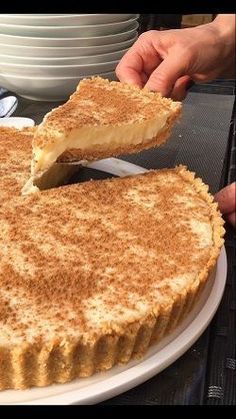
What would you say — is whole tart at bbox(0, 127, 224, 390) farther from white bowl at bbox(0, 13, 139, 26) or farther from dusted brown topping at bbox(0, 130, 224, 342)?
white bowl at bbox(0, 13, 139, 26)

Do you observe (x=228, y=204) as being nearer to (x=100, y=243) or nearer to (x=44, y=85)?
(x=100, y=243)

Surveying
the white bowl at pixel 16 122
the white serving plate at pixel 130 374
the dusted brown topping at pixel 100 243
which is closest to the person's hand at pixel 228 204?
the dusted brown topping at pixel 100 243

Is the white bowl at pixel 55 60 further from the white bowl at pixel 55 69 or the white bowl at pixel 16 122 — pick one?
the white bowl at pixel 16 122

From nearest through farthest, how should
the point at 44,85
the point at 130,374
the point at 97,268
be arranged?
the point at 130,374 < the point at 97,268 < the point at 44,85

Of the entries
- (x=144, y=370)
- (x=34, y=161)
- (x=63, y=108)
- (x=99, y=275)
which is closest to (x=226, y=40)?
(x=63, y=108)

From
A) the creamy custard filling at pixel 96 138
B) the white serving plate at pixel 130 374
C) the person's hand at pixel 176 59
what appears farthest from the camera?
the person's hand at pixel 176 59

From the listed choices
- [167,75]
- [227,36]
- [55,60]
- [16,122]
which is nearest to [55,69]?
[55,60]

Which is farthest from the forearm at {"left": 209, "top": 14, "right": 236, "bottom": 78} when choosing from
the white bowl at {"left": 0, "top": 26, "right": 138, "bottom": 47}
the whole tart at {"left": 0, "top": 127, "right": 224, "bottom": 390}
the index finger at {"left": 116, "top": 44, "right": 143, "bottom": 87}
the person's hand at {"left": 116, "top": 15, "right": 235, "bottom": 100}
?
the white bowl at {"left": 0, "top": 26, "right": 138, "bottom": 47}
